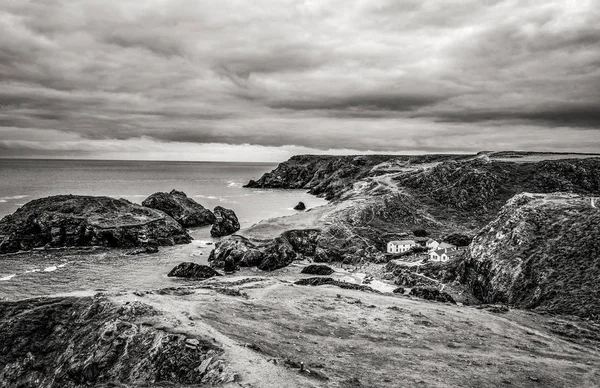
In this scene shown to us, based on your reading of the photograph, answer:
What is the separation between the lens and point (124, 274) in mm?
64625

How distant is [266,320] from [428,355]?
45.9 feet

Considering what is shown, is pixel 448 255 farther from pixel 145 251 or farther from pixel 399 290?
pixel 145 251

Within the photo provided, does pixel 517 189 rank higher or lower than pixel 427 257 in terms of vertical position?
higher

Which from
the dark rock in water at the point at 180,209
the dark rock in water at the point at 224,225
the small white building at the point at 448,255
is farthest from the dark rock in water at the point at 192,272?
the dark rock in water at the point at 180,209

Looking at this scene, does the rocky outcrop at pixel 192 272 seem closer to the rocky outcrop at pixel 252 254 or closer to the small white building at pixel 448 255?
the rocky outcrop at pixel 252 254

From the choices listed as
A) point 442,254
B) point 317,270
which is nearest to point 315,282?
point 317,270

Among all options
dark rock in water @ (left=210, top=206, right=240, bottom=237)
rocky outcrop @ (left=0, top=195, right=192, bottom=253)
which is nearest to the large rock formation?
dark rock in water @ (left=210, top=206, right=240, bottom=237)

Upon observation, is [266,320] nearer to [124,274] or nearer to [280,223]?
[124,274]

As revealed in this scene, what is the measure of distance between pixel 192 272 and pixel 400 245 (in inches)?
1556

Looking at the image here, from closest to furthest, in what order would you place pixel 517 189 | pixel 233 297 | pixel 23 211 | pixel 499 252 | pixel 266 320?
pixel 266 320
pixel 233 297
pixel 499 252
pixel 23 211
pixel 517 189

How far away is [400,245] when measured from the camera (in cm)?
8019

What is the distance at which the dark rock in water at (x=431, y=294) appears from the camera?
5025 cm

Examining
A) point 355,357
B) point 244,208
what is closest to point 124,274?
point 355,357

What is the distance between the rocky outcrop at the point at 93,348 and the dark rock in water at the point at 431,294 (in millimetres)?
31084
